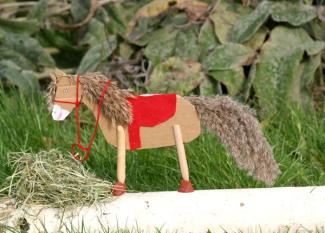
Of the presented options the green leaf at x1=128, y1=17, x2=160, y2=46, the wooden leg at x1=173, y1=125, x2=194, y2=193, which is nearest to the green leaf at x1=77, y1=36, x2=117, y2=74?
the green leaf at x1=128, y1=17, x2=160, y2=46

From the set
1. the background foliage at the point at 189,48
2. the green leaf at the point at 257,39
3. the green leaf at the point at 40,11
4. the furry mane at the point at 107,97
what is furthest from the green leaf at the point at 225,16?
the furry mane at the point at 107,97

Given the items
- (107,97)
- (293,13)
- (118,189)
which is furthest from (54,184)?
(293,13)

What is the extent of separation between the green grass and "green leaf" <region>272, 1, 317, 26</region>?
505 mm

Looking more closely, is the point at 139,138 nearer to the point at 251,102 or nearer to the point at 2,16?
the point at 251,102

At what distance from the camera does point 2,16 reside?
16.1 ft

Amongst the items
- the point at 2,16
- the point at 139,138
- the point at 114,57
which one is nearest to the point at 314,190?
the point at 139,138

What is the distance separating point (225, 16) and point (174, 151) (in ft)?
3.43

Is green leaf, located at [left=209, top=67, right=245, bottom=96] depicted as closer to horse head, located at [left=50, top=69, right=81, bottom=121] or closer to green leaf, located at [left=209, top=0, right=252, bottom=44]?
green leaf, located at [left=209, top=0, right=252, bottom=44]

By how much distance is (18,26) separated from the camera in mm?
4613

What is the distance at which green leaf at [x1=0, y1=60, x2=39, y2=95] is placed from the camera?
4.25 m

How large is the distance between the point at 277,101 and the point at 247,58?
266 millimetres

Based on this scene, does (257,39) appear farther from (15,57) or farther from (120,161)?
(120,161)

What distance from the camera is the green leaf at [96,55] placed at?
4.32 meters

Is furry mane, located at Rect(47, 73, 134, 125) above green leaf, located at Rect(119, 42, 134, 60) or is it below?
above
